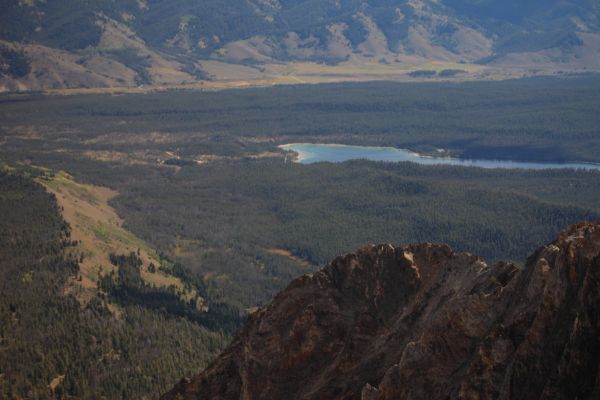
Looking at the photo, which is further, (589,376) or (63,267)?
(63,267)

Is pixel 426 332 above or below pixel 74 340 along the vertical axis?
above

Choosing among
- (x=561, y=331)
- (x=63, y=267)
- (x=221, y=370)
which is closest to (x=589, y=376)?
(x=561, y=331)

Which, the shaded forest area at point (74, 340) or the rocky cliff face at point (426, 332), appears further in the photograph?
the shaded forest area at point (74, 340)

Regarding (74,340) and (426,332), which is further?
(74,340)

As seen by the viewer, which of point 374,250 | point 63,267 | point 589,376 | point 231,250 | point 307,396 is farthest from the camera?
point 231,250

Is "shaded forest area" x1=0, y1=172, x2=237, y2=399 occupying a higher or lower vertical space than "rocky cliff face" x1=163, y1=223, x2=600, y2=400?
lower

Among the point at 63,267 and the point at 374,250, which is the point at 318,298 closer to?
the point at 374,250

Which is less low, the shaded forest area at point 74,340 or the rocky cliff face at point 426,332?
the rocky cliff face at point 426,332

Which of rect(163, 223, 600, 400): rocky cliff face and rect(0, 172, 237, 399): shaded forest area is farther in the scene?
rect(0, 172, 237, 399): shaded forest area
